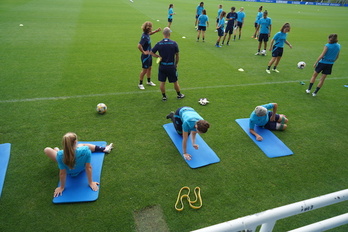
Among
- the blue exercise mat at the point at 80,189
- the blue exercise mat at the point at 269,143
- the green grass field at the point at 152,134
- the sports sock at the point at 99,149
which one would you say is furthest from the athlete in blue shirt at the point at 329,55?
the blue exercise mat at the point at 80,189

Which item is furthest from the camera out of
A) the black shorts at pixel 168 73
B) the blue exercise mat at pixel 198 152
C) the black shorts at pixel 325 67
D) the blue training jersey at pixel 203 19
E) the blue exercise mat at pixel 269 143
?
the blue training jersey at pixel 203 19

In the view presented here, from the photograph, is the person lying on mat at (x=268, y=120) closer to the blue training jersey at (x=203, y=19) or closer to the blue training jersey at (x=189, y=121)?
the blue training jersey at (x=189, y=121)

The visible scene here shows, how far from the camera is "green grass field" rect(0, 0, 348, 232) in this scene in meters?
3.81

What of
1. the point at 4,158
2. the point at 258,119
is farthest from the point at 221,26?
the point at 4,158

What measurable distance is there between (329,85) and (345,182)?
19.1 ft

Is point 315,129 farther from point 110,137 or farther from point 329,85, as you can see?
point 110,137

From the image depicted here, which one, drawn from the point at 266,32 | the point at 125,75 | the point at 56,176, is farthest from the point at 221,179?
the point at 266,32

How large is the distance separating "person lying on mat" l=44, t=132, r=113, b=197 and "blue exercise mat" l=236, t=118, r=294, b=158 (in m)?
3.81

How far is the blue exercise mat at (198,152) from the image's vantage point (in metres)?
4.80

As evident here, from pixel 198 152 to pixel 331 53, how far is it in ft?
18.3

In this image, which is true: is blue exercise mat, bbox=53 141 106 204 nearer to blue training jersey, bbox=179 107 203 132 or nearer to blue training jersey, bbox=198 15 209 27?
blue training jersey, bbox=179 107 203 132

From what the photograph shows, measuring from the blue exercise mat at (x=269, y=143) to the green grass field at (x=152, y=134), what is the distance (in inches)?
8.0

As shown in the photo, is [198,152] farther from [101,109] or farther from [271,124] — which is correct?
[101,109]

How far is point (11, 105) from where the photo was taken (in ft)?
20.9
